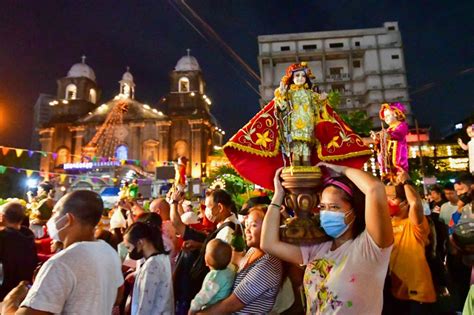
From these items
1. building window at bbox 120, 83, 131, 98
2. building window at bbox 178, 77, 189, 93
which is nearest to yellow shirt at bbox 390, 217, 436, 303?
building window at bbox 178, 77, 189, 93

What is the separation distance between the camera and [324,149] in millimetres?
3709

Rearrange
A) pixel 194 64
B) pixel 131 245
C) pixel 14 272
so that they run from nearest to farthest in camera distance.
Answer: pixel 131 245, pixel 14 272, pixel 194 64

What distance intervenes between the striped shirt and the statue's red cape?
118cm

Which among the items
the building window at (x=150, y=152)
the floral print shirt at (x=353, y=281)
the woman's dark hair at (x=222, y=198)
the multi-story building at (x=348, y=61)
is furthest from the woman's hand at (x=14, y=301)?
the multi-story building at (x=348, y=61)

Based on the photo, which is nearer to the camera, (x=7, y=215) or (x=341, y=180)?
(x=341, y=180)

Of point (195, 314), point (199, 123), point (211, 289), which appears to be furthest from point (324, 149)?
point (199, 123)

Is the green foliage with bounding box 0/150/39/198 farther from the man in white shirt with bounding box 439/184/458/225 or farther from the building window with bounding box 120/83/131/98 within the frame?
the man in white shirt with bounding box 439/184/458/225

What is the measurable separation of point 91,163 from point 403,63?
41414 millimetres

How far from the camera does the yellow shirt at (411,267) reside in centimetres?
384

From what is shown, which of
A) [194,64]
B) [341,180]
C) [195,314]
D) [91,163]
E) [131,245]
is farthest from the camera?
[194,64]

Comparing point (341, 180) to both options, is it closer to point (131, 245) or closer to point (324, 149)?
point (324, 149)

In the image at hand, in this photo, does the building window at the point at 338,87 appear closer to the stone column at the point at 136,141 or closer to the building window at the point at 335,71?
the building window at the point at 335,71

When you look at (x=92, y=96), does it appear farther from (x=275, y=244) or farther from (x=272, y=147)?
(x=275, y=244)

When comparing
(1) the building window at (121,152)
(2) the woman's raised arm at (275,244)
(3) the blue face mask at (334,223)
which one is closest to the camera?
(3) the blue face mask at (334,223)
